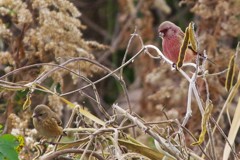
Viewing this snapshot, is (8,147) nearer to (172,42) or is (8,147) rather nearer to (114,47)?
(172,42)

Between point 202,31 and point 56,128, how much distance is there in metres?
1.79

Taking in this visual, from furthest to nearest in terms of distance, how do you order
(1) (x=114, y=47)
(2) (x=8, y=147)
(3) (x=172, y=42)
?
(1) (x=114, y=47) < (3) (x=172, y=42) < (2) (x=8, y=147)

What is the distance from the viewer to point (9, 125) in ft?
11.8

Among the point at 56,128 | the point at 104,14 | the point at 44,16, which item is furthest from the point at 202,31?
the point at 104,14

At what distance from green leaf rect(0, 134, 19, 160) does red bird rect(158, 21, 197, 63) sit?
4.07 ft

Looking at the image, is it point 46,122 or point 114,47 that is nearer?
point 46,122

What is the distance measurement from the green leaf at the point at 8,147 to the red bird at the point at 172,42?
4.07 feet

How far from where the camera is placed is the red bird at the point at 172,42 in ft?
12.3

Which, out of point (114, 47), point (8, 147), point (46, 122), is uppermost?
point (8, 147)

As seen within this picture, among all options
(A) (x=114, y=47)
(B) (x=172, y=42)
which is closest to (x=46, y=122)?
(B) (x=172, y=42)

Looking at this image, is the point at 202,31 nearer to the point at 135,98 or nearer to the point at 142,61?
the point at 142,61

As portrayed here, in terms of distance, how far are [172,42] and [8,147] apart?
4.50ft

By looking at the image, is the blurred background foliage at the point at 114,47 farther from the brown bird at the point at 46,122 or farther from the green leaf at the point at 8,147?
the green leaf at the point at 8,147

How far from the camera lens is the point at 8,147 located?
2656 millimetres
